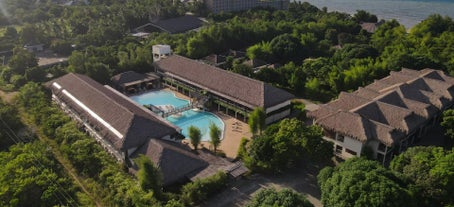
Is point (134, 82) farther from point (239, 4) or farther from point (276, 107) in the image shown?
point (239, 4)

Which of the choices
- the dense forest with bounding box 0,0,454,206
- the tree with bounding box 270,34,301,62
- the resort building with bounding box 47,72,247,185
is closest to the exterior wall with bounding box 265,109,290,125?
the dense forest with bounding box 0,0,454,206

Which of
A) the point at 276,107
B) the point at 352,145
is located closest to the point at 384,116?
the point at 352,145

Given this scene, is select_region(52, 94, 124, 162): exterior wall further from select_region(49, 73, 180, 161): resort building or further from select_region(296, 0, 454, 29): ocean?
select_region(296, 0, 454, 29): ocean

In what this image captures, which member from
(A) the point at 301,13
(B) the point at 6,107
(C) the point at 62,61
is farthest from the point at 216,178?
(A) the point at 301,13

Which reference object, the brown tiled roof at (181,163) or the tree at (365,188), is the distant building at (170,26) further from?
the tree at (365,188)

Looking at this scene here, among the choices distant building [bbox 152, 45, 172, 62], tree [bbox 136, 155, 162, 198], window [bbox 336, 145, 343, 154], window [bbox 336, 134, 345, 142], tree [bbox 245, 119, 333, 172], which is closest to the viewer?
tree [bbox 136, 155, 162, 198]

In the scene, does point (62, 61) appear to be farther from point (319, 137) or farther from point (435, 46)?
point (435, 46)

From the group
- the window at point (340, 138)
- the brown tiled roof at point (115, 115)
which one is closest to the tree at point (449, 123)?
the window at point (340, 138)
